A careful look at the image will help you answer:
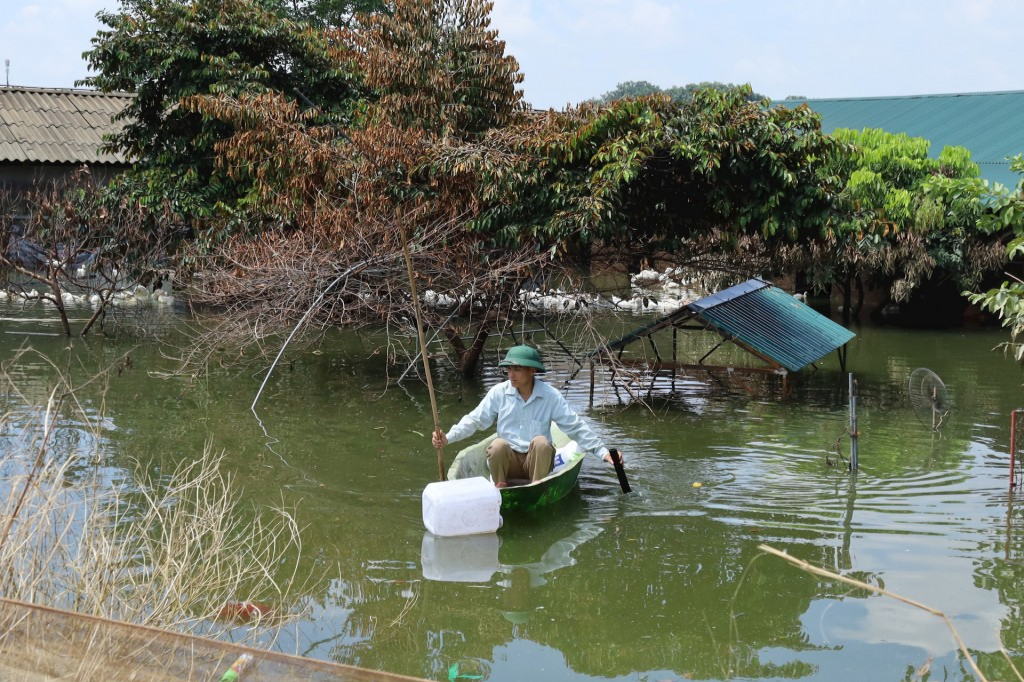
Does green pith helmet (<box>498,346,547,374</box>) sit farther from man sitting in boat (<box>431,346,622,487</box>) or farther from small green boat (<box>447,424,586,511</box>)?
small green boat (<box>447,424,586,511</box>)

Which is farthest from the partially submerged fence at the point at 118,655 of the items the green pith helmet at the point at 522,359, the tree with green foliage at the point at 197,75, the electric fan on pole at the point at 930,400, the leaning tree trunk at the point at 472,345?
the tree with green foliage at the point at 197,75

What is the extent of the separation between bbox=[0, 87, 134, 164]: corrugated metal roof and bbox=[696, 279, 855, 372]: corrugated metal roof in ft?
45.8

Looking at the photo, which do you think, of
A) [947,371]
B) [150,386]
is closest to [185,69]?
[150,386]

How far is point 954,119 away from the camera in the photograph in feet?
88.4

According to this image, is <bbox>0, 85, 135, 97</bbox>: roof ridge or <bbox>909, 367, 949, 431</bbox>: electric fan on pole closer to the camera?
<bbox>909, 367, 949, 431</bbox>: electric fan on pole

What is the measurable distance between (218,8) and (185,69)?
4.00 feet

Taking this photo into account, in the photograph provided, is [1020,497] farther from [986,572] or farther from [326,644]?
[326,644]

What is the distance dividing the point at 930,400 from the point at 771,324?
238cm

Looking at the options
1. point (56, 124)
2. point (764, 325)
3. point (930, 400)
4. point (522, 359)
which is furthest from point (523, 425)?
point (56, 124)

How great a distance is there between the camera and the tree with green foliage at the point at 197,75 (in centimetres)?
1869

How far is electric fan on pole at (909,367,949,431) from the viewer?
11609 mm

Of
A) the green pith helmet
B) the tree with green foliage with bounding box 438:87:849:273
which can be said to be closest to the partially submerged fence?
the green pith helmet

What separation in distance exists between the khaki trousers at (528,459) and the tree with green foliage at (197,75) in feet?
36.8

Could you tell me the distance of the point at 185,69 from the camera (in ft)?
63.0
